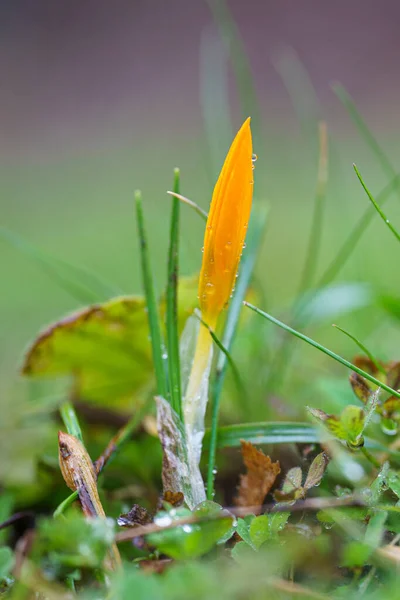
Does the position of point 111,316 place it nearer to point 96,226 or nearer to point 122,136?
point 96,226

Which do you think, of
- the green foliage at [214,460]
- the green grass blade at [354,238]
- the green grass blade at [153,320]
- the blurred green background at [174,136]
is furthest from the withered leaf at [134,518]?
the green grass blade at [354,238]

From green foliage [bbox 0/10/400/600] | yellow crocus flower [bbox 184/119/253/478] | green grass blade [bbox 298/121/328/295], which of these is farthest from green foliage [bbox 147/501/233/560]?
green grass blade [bbox 298/121/328/295]

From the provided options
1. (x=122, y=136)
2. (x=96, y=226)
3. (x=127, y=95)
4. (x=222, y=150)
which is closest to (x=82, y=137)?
(x=122, y=136)

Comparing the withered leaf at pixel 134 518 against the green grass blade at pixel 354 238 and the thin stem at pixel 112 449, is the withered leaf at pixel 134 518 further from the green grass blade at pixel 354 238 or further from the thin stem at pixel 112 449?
the green grass blade at pixel 354 238

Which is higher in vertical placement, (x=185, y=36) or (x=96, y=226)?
(x=185, y=36)

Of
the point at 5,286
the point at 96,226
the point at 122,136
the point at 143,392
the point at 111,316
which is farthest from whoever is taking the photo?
the point at 122,136

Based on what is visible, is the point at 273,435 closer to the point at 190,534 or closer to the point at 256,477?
the point at 256,477

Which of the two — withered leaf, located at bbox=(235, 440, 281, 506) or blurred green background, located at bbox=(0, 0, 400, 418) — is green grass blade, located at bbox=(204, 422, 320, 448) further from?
blurred green background, located at bbox=(0, 0, 400, 418)
